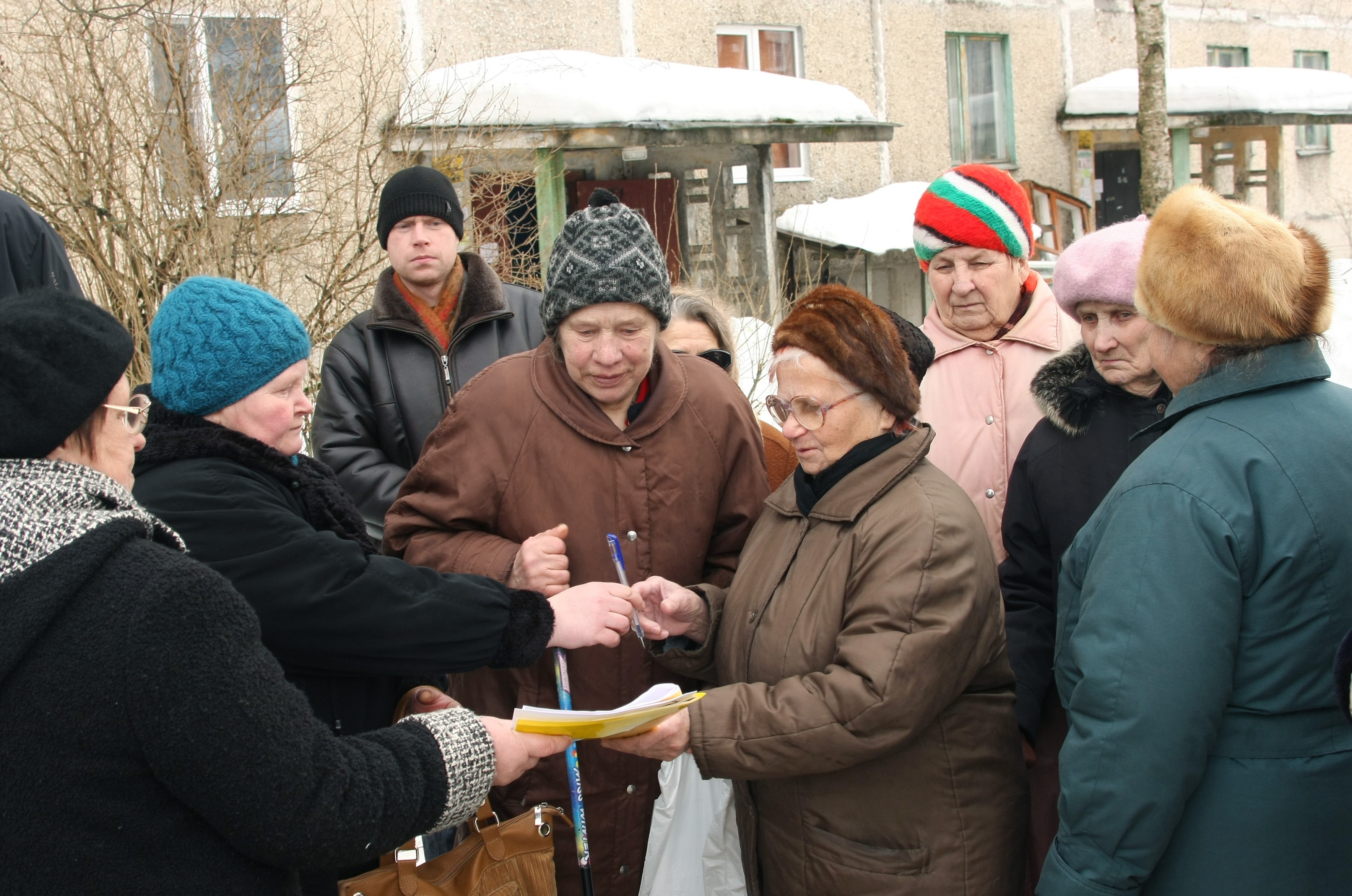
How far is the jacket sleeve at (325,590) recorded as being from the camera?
6.12 feet

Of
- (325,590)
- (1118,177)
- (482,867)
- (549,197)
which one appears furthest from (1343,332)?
(1118,177)

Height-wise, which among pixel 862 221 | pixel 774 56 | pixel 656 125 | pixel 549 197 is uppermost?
pixel 774 56

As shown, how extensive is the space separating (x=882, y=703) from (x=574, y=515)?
2.73 feet

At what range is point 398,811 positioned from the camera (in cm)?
158

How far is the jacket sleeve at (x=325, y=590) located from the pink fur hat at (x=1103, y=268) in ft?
5.03

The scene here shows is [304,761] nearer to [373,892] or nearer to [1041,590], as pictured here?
[373,892]

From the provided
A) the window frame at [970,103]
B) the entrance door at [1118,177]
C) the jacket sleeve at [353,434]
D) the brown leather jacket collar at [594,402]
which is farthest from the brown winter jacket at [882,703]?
the entrance door at [1118,177]

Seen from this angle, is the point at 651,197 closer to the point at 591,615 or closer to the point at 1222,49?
the point at 591,615

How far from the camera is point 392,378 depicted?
3.55 m

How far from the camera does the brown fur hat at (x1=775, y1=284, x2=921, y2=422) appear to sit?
223 centimetres

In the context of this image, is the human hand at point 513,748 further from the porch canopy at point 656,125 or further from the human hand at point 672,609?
the porch canopy at point 656,125

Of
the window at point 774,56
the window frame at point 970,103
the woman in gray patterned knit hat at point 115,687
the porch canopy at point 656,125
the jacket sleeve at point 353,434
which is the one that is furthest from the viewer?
the window frame at point 970,103

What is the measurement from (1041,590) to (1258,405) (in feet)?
2.99

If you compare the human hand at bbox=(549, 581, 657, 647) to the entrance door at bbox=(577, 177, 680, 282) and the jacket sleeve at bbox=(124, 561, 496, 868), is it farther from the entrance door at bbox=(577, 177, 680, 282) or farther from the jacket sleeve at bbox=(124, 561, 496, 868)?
the entrance door at bbox=(577, 177, 680, 282)
